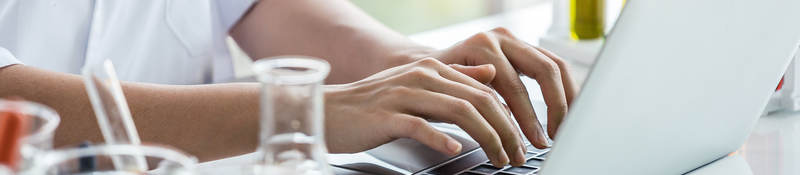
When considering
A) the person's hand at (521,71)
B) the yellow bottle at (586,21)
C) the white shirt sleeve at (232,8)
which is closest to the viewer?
the person's hand at (521,71)


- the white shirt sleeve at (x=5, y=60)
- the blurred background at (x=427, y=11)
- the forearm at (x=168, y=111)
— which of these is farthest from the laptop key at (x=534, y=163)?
the blurred background at (x=427, y=11)

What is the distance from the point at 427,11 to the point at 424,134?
2.32 metres

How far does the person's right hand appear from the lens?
73 cm

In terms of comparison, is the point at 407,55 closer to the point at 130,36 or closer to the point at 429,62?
the point at 429,62

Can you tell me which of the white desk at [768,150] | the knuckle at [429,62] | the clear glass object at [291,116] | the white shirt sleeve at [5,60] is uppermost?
the clear glass object at [291,116]

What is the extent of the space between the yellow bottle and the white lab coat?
476mm

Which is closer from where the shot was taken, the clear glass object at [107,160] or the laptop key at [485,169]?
the clear glass object at [107,160]

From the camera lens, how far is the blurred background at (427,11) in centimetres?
282

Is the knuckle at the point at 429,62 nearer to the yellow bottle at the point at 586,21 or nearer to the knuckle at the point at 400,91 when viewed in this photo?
the knuckle at the point at 400,91

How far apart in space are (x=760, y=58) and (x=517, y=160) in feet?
0.66

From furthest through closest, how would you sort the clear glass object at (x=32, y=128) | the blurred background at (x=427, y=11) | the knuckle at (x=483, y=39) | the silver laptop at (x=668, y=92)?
the blurred background at (x=427, y=11) < the knuckle at (x=483, y=39) < the silver laptop at (x=668, y=92) < the clear glass object at (x=32, y=128)

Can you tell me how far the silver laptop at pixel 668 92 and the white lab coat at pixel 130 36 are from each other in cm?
46

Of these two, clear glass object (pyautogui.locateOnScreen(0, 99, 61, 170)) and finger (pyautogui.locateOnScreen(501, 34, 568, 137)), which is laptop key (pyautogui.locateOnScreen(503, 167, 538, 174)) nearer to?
finger (pyautogui.locateOnScreen(501, 34, 568, 137))

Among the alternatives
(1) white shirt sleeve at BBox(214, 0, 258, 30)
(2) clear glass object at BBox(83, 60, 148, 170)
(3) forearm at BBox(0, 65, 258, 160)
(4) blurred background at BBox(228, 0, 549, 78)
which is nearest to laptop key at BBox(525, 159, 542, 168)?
(3) forearm at BBox(0, 65, 258, 160)
